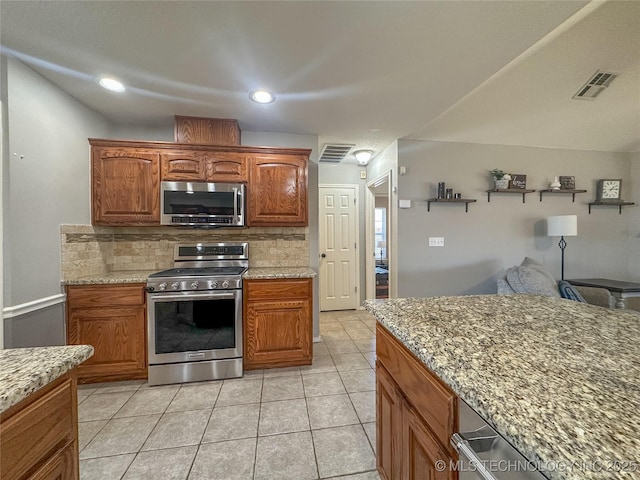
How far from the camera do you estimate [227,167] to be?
8.52 ft

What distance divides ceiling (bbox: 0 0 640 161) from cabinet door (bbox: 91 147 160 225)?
1.51 ft

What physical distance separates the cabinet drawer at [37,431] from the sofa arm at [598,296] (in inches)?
176

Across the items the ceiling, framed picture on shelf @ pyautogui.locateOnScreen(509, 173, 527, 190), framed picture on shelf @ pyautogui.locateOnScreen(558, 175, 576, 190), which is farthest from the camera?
framed picture on shelf @ pyautogui.locateOnScreen(558, 175, 576, 190)

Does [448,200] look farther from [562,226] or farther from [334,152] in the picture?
[334,152]

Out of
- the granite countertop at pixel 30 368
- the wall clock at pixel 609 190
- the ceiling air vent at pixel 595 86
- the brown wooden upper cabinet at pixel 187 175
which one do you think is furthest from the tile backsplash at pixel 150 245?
the wall clock at pixel 609 190

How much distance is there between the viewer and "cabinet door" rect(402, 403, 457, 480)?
754 mm

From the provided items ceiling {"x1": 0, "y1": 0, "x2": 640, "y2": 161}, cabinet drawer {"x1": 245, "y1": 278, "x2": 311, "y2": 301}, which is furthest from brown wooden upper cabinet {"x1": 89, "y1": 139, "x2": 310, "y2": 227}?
cabinet drawer {"x1": 245, "y1": 278, "x2": 311, "y2": 301}

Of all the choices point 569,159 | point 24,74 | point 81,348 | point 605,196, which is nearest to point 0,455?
point 81,348

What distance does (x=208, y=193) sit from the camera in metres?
2.56

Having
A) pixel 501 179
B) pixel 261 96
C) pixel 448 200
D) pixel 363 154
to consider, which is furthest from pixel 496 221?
pixel 261 96

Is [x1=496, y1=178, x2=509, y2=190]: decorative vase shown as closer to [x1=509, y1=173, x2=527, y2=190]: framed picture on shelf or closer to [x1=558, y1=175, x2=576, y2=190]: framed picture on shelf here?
[x1=509, y1=173, x2=527, y2=190]: framed picture on shelf

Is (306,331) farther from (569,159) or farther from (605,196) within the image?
(605,196)

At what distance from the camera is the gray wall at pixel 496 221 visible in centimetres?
335

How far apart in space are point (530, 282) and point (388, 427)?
2.40 meters
